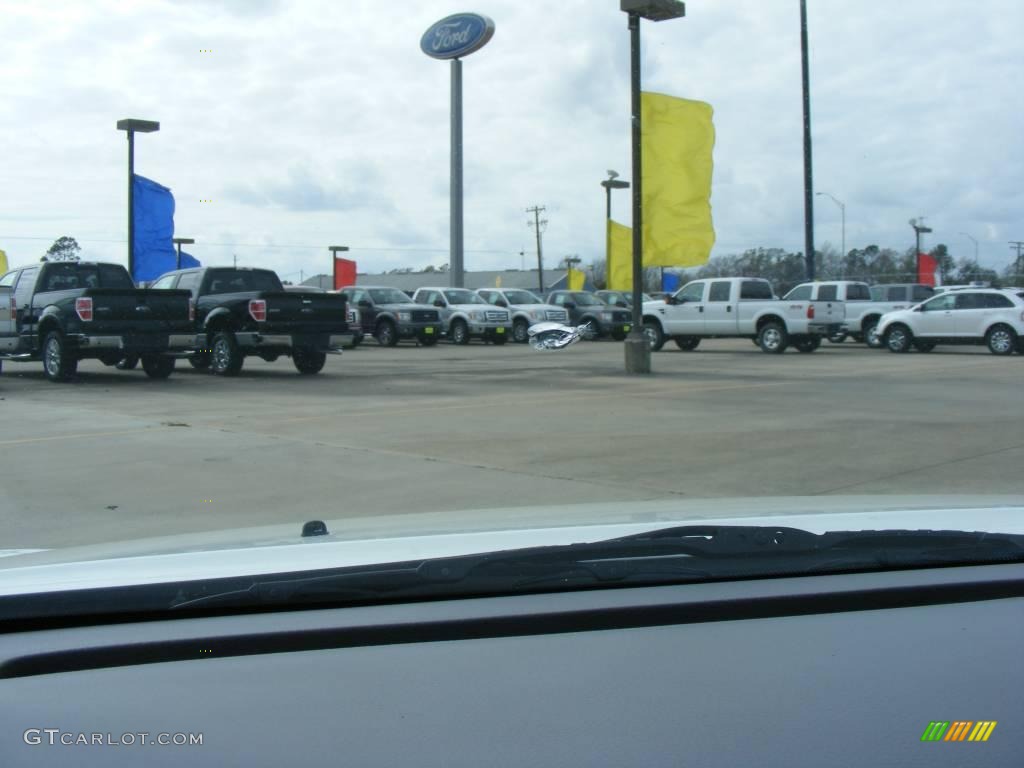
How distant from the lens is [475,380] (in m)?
18.4

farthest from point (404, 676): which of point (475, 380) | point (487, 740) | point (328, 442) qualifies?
point (475, 380)

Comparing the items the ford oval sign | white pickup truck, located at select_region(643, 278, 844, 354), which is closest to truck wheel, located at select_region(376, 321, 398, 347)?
white pickup truck, located at select_region(643, 278, 844, 354)

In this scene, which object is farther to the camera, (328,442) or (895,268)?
(895,268)

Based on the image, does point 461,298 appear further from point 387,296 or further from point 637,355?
point 637,355

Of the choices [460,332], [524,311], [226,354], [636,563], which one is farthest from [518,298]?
[636,563]

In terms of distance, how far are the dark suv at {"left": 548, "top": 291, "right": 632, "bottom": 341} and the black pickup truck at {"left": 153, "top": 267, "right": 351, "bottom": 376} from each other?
1721 cm

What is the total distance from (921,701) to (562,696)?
0.55m

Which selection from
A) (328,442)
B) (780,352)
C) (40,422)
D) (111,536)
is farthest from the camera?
(780,352)

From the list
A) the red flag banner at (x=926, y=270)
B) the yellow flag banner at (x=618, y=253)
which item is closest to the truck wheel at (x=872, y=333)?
the yellow flag banner at (x=618, y=253)

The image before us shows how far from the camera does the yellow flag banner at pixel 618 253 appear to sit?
32281 millimetres

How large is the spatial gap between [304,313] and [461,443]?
29.9 feet

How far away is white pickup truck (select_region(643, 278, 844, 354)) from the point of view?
1066 inches

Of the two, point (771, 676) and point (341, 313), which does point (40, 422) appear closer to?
point (341, 313)

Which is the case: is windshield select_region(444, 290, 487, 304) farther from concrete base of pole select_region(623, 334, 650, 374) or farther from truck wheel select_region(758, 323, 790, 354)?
concrete base of pole select_region(623, 334, 650, 374)
